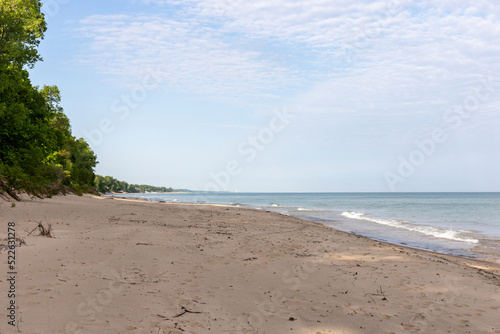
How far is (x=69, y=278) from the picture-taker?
6.80 m

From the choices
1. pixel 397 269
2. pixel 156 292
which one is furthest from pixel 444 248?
pixel 156 292

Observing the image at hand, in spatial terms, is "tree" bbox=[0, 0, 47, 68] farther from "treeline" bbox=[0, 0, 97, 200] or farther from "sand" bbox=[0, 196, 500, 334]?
"sand" bbox=[0, 196, 500, 334]

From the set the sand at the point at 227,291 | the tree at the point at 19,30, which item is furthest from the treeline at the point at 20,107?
the sand at the point at 227,291

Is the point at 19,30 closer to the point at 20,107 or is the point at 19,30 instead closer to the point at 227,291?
the point at 20,107

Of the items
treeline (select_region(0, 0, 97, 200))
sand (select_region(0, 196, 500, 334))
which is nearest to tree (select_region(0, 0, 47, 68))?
treeline (select_region(0, 0, 97, 200))

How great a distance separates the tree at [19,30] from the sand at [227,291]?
1475cm

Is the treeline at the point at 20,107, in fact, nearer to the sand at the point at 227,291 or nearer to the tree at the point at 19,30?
the tree at the point at 19,30

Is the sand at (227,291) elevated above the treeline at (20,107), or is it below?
below

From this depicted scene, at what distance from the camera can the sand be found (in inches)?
208

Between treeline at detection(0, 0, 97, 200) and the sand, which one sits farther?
treeline at detection(0, 0, 97, 200)

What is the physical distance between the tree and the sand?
14750 millimetres

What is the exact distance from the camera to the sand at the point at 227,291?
17.3ft

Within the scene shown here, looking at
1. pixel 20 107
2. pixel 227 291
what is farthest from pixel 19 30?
pixel 227 291

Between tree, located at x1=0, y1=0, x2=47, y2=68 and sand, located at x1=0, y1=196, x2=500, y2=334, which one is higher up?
tree, located at x1=0, y1=0, x2=47, y2=68
